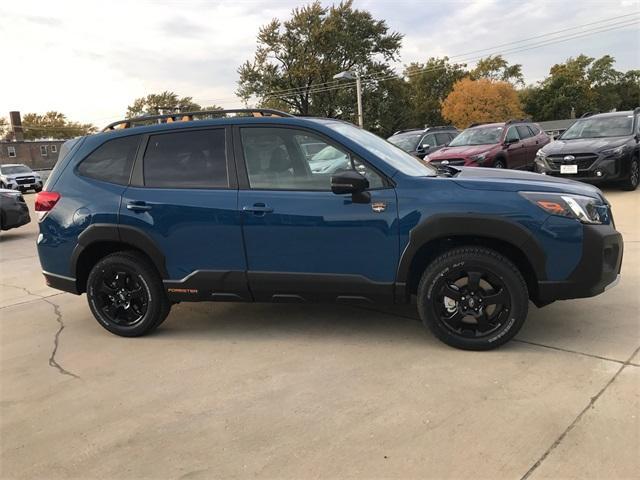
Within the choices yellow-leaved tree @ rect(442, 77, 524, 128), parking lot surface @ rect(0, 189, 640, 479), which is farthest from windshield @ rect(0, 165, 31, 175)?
yellow-leaved tree @ rect(442, 77, 524, 128)

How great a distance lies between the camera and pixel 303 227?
3.90 meters

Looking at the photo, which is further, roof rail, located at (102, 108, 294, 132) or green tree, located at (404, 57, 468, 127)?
green tree, located at (404, 57, 468, 127)

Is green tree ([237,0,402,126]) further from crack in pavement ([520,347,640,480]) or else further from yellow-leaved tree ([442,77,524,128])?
crack in pavement ([520,347,640,480])

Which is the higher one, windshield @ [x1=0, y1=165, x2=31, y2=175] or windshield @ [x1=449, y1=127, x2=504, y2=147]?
windshield @ [x1=0, y1=165, x2=31, y2=175]

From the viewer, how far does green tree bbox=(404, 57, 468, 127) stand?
7412 centimetres

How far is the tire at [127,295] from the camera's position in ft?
14.4

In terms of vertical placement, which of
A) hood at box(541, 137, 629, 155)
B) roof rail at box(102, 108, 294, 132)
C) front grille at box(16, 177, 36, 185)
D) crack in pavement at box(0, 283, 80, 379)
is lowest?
crack in pavement at box(0, 283, 80, 379)

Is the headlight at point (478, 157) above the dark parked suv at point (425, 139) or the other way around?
the other way around

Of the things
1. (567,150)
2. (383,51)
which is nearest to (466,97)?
(383,51)

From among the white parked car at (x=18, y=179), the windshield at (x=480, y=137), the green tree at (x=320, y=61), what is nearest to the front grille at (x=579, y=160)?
the windshield at (x=480, y=137)

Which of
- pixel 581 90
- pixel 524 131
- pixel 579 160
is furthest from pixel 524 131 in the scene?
pixel 581 90

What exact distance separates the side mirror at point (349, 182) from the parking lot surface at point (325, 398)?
1.18 metres

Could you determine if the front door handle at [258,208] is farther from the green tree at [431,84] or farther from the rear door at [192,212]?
the green tree at [431,84]

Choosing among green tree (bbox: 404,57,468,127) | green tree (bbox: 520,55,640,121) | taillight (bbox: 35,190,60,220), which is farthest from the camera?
green tree (bbox: 520,55,640,121)
